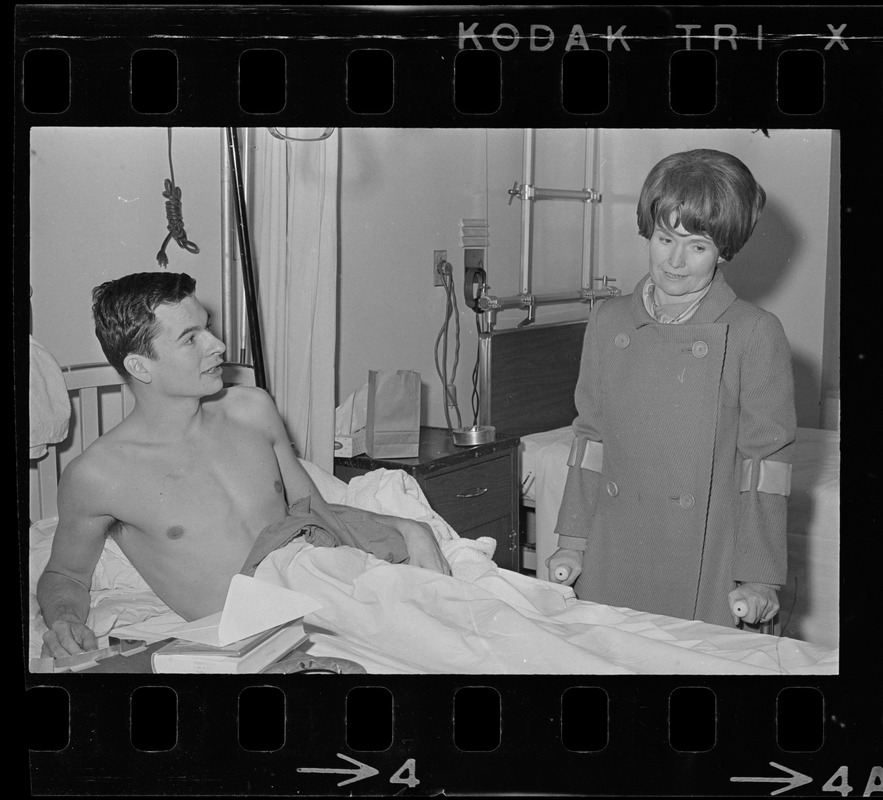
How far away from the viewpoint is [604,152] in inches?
63.9

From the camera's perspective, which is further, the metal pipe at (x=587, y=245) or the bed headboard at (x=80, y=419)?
the metal pipe at (x=587, y=245)

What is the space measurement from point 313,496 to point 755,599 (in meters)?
0.81

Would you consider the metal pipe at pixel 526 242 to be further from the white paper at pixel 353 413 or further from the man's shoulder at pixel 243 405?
the man's shoulder at pixel 243 405

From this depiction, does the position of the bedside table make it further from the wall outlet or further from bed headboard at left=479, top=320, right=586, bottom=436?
the wall outlet

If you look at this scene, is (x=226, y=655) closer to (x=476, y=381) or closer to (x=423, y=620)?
(x=423, y=620)

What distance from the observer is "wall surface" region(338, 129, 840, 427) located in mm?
1615

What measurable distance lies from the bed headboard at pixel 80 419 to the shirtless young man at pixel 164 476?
2 cm

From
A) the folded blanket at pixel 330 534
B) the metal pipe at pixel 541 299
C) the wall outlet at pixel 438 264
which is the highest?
the wall outlet at pixel 438 264

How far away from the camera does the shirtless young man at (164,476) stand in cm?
160

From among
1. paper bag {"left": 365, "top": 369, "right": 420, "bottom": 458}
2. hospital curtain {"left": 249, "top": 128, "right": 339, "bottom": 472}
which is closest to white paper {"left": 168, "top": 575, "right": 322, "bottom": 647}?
hospital curtain {"left": 249, "top": 128, "right": 339, "bottom": 472}

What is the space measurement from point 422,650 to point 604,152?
0.88m
